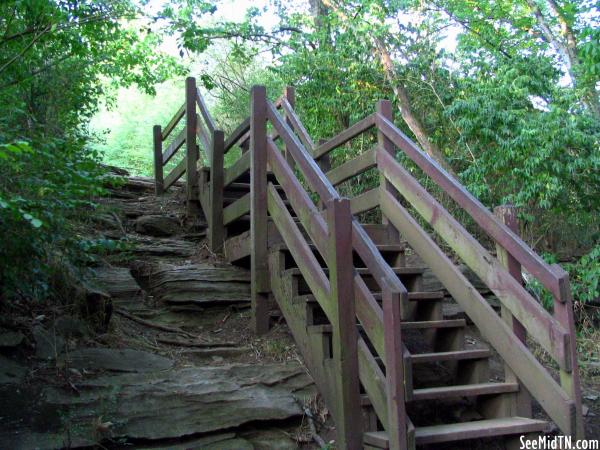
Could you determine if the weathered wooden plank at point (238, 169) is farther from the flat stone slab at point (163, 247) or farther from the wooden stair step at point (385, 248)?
the wooden stair step at point (385, 248)

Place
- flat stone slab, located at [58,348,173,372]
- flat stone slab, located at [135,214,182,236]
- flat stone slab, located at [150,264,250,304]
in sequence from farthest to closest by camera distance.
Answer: flat stone slab, located at [135,214,182,236], flat stone slab, located at [150,264,250,304], flat stone slab, located at [58,348,173,372]

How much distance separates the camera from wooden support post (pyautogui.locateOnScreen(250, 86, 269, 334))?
5.29m

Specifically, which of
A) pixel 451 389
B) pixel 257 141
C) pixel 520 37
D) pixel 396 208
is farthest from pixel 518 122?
pixel 520 37

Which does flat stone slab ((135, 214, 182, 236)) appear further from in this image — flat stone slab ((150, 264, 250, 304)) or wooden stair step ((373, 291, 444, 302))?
wooden stair step ((373, 291, 444, 302))

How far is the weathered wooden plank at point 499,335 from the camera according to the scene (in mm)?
3494

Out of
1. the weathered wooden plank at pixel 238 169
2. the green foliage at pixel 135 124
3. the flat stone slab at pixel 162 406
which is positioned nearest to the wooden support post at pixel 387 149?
the weathered wooden plank at pixel 238 169

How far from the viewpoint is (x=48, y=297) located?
474 cm

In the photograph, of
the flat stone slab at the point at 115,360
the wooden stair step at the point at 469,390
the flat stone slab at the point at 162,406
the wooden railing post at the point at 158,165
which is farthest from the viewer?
the wooden railing post at the point at 158,165

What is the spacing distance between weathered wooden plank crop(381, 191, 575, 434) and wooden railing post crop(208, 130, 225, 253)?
2.33 metres

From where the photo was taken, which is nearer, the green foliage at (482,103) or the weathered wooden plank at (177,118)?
the green foliage at (482,103)

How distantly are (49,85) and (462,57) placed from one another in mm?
6086

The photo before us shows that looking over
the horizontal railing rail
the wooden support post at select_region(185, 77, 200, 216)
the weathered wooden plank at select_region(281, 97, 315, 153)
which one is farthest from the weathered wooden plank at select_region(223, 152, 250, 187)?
the horizontal railing rail

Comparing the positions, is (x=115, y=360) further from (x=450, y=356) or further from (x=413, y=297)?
(x=450, y=356)

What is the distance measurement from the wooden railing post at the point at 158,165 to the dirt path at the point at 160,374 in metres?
2.82
